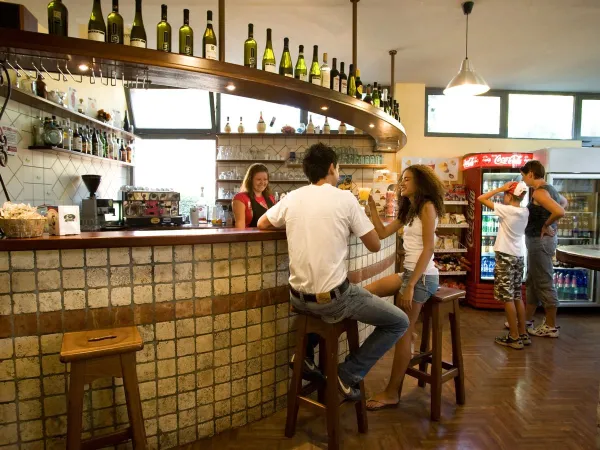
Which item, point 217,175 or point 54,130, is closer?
point 54,130

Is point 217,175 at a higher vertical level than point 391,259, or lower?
higher

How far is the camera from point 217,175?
237 inches

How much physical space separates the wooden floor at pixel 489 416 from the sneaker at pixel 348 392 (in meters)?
0.25

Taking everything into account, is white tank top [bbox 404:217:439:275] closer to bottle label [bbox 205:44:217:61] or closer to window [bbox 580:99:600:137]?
bottle label [bbox 205:44:217:61]

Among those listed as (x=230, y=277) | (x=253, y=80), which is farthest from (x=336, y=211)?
(x=253, y=80)

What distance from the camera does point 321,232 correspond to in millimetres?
2066

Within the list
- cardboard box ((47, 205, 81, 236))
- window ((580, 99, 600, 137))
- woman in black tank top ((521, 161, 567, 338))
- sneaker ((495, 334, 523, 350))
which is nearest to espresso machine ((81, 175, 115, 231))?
cardboard box ((47, 205, 81, 236))

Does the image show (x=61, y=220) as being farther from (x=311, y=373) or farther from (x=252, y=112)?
(x=252, y=112)

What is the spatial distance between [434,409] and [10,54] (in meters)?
3.39

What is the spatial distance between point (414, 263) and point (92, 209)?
3.75 metres

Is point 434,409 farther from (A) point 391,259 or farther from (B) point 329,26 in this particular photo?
(B) point 329,26

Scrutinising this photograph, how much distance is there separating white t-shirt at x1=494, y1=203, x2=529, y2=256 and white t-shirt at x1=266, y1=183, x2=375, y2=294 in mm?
2382

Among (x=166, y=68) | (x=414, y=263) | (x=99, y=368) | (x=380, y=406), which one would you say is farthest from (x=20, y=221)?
(x=380, y=406)

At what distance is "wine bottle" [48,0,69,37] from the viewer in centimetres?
238
